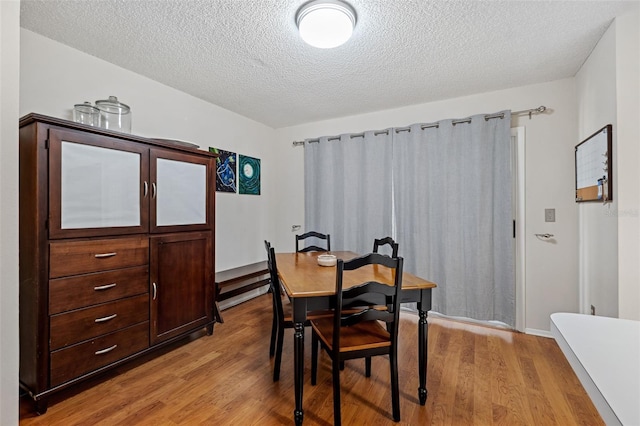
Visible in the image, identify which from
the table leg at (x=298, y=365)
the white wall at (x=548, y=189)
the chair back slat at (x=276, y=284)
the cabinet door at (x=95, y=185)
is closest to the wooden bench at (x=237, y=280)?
the chair back slat at (x=276, y=284)

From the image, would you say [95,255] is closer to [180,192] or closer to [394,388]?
[180,192]

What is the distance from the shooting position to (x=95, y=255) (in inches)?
75.5

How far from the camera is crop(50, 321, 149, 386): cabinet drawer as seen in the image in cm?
176

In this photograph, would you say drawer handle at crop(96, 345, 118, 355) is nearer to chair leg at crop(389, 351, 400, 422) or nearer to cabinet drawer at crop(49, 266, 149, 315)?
cabinet drawer at crop(49, 266, 149, 315)

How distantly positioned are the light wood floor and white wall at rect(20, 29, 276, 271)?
4.57ft

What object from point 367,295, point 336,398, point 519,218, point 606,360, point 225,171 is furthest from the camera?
point 225,171

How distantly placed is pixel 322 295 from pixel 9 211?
5.01 ft

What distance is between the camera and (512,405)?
178cm

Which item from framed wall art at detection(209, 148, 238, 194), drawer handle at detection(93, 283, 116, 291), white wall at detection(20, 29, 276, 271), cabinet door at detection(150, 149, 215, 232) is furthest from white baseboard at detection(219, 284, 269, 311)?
drawer handle at detection(93, 283, 116, 291)

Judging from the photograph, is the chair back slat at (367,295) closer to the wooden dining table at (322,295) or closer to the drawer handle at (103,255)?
the wooden dining table at (322,295)

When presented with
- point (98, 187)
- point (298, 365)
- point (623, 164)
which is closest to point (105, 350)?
point (98, 187)

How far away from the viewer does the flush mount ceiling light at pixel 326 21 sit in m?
1.68

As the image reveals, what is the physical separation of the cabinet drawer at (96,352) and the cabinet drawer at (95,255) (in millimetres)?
473

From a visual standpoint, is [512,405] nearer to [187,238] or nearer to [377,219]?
[377,219]
